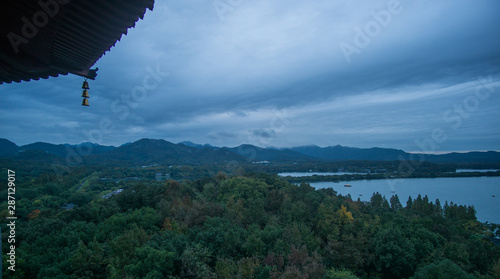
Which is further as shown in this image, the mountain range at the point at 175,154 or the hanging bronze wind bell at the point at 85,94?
the mountain range at the point at 175,154

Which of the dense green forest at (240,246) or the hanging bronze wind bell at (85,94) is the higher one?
the hanging bronze wind bell at (85,94)

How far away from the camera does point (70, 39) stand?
133 inches

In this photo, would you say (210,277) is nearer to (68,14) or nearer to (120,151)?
(68,14)

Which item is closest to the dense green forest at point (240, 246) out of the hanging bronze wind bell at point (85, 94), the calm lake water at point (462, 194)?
the hanging bronze wind bell at point (85, 94)

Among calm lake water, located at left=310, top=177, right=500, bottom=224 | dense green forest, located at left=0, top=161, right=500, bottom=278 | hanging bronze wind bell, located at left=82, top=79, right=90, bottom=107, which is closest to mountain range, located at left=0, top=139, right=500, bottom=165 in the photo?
calm lake water, located at left=310, top=177, right=500, bottom=224

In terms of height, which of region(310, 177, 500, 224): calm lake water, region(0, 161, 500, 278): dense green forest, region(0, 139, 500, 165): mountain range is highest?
region(0, 139, 500, 165): mountain range

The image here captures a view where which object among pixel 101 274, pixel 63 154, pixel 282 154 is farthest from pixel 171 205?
pixel 282 154

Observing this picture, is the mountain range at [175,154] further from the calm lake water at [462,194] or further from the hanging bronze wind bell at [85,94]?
the hanging bronze wind bell at [85,94]

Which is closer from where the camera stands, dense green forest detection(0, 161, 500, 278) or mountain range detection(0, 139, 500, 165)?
dense green forest detection(0, 161, 500, 278)

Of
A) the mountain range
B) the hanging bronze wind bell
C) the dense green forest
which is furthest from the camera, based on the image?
the mountain range

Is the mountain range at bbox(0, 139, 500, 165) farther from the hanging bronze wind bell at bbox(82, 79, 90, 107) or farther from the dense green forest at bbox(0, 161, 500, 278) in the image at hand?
the hanging bronze wind bell at bbox(82, 79, 90, 107)

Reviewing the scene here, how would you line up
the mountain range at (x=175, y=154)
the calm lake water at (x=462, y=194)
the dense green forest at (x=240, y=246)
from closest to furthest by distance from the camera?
the dense green forest at (x=240, y=246), the calm lake water at (x=462, y=194), the mountain range at (x=175, y=154)

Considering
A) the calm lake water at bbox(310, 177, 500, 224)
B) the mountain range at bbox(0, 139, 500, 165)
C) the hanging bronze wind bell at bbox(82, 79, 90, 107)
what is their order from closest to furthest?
the hanging bronze wind bell at bbox(82, 79, 90, 107) < the calm lake water at bbox(310, 177, 500, 224) < the mountain range at bbox(0, 139, 500, 165)

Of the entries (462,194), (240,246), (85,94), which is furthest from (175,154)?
(85,94)
